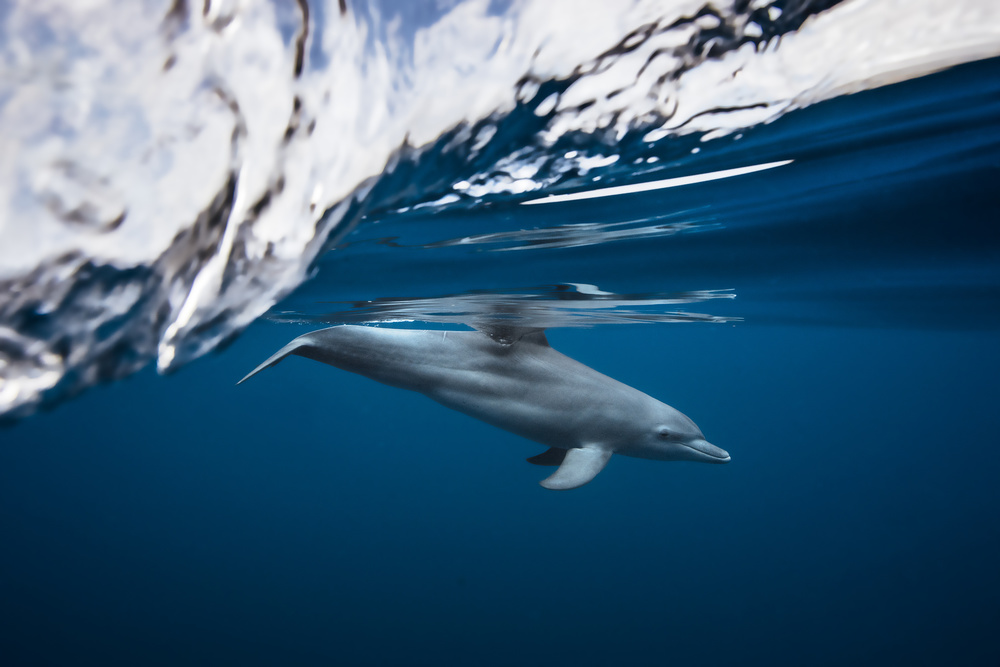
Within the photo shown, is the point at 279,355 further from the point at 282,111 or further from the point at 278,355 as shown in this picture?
the point at 282,111

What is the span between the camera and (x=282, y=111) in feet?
7.66

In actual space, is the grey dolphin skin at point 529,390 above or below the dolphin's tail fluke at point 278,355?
below

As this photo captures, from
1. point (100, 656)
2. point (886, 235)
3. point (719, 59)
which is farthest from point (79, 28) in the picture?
point (100, 656)

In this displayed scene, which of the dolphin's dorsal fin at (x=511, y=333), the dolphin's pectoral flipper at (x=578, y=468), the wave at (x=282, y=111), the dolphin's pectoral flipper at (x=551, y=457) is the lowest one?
the dolphin's pectoral flipper at (x=551, y=457)

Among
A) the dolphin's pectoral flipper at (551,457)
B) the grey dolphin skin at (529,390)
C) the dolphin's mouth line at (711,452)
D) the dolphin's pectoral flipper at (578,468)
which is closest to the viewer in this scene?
the dolphin's pectoral flipper at (578,468)

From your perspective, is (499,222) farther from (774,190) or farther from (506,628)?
(506,628)

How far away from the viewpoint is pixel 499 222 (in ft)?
20.0

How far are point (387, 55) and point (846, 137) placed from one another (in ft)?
13.9

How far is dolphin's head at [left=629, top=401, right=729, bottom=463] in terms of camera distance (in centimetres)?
730

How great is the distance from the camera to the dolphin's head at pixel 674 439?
24.0 ft

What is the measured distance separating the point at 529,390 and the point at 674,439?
2.31 meters

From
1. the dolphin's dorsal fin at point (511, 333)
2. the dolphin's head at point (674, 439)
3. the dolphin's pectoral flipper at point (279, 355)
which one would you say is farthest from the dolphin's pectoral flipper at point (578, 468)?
the dolphin's pectoral flipper at point (279, 355)

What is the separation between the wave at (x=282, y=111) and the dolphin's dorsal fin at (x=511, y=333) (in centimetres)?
289

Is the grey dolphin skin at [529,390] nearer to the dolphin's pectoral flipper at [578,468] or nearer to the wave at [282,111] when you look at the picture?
the dolphin's pectoral flipper at [578,468]
